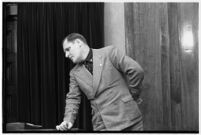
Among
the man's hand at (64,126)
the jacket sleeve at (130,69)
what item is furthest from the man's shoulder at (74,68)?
the man's hand at (64,126)

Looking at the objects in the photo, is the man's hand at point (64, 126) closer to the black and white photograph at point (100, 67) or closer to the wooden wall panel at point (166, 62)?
the black and white photograph at point (100, 67)

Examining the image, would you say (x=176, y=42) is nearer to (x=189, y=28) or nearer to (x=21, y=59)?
(x=189, y=28)

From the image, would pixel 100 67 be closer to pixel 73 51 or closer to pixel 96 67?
pixel 96 67

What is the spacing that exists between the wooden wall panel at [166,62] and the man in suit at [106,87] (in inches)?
3.1

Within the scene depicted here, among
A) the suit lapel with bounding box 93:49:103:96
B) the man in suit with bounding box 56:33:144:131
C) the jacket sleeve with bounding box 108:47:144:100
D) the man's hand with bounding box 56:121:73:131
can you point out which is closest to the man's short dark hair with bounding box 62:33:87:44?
the man in suit with bounding box 56:33:144:131

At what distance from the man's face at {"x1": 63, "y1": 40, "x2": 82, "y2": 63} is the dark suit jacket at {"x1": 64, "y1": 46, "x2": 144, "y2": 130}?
0.07 meters

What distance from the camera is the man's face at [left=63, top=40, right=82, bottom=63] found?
2.32 meters

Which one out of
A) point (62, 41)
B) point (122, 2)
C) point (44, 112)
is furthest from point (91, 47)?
point (44, 112)

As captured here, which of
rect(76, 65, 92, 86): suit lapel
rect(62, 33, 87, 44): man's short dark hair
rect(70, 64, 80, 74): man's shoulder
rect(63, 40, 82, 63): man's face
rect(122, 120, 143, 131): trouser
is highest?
rect(62, 33, 87, 44): man's short dark hair

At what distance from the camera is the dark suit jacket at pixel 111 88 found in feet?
7.39

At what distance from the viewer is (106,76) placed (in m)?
2.28

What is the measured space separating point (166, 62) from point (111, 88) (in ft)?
1.37

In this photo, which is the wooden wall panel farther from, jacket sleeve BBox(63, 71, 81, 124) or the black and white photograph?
jacket sleeve BBox(63, 71, 81, 124)

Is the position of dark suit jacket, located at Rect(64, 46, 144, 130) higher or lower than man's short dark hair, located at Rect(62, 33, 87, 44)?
lower
